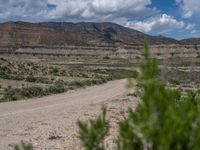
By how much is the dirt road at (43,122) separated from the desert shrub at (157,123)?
747cm

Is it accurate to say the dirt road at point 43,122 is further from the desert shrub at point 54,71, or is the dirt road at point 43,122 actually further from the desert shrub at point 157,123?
the desert shrub at point 54,71

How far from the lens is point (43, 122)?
1811 centimetres

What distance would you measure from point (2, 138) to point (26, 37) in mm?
182638

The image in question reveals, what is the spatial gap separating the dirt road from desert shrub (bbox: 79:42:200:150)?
7.47 metres

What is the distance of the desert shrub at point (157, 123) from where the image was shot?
4625 mm

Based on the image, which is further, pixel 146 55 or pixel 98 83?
pixel 98 83

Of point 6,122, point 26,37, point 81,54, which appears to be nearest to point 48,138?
point 6,122

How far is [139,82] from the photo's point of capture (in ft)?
17.3

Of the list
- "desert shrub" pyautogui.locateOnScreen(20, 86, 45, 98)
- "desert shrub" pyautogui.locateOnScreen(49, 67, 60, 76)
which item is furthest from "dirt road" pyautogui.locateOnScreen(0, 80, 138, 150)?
"desert shrub" pyautogui.locateOnScreen(49, 67, 60, 76)

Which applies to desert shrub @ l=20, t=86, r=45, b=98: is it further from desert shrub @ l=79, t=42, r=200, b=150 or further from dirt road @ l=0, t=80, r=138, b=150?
desert shrub @ l=79, t=42, r=200, b=150

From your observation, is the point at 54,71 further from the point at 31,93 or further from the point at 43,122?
the point at 43,122

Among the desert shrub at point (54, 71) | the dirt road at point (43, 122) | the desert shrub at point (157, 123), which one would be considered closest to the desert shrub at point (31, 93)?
the dirt road at point (43, 122)

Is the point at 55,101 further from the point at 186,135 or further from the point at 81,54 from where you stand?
the point at 81,54

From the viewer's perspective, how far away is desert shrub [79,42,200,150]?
15.2ft
